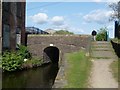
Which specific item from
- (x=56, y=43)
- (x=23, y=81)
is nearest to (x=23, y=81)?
(x=23, y=81)

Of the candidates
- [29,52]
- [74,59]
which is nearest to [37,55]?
[29,52]

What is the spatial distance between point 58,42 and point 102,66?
52.6 ft

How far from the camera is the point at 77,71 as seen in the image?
18.2 meters

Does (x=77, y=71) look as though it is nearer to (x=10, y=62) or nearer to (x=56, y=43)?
(x=10, y=62)

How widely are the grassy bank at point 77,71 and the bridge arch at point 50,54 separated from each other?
13.6m

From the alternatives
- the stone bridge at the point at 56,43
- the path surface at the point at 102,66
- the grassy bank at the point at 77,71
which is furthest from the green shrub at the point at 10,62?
the stone bridge at the point at 56,43

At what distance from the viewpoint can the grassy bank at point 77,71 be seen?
15016 millimetres

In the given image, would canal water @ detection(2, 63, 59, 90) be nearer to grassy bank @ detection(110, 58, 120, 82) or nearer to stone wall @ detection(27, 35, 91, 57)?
grassy bank @ detection(110, 58, 120, 82)

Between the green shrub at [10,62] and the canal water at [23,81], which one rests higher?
the green shrub at [10,62]

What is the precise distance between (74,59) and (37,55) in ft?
47.0

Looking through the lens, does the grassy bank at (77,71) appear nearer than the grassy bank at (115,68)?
Yes

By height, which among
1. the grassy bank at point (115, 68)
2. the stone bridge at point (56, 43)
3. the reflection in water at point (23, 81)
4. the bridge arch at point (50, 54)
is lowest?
the reflection in water at point (23, 81)

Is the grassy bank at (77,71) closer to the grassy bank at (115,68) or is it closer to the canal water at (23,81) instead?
the grassy bank at (115,68)

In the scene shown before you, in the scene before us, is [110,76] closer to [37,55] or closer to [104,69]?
[104,69]
